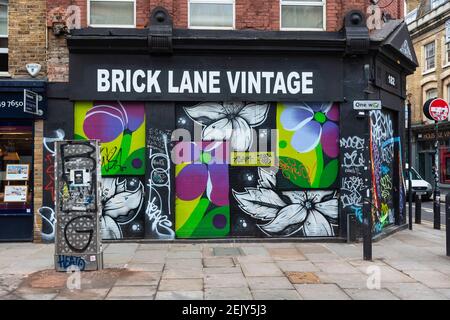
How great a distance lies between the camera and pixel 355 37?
9.98 metres

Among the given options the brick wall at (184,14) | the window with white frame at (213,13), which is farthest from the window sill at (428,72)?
the window with white frame at (213,13)

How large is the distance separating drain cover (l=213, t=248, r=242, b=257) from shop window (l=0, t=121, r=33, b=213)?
163 inches

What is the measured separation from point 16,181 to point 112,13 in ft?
13.6

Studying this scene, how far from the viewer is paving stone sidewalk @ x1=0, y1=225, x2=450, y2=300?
6.34 meters

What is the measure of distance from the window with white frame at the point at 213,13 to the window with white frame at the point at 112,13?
1290 mm

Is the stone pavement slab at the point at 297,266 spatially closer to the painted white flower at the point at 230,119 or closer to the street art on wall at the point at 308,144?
the street art on wall at the point at 308,144

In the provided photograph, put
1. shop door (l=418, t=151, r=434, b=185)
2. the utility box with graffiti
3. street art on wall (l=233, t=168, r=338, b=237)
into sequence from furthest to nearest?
1. shop door (l=418, t=151, r=434, b=185)
2. street art on wall (l=233, t=168, r=338, b=237)
3. the utility box with graffiti

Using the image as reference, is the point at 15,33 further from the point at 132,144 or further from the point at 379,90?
the point at 379,90

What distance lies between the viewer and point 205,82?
10094 mm

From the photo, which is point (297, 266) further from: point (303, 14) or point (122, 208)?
point (303, 14)

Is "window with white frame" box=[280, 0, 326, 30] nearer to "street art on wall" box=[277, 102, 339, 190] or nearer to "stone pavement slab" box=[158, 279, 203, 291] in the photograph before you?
"street art on wall" box=[277, 102, 339, 190]

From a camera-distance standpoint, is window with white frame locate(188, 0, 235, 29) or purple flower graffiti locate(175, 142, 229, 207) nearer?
purple flower graffiti locate(175, 142, 229, 207)

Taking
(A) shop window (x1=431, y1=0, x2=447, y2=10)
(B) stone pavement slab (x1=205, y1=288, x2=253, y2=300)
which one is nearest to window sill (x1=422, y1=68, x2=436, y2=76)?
(A) shop window (x1=431, y1=0, x2=447, y2=10)

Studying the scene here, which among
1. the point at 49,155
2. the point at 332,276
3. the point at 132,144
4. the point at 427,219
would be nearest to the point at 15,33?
the point at 49,155
